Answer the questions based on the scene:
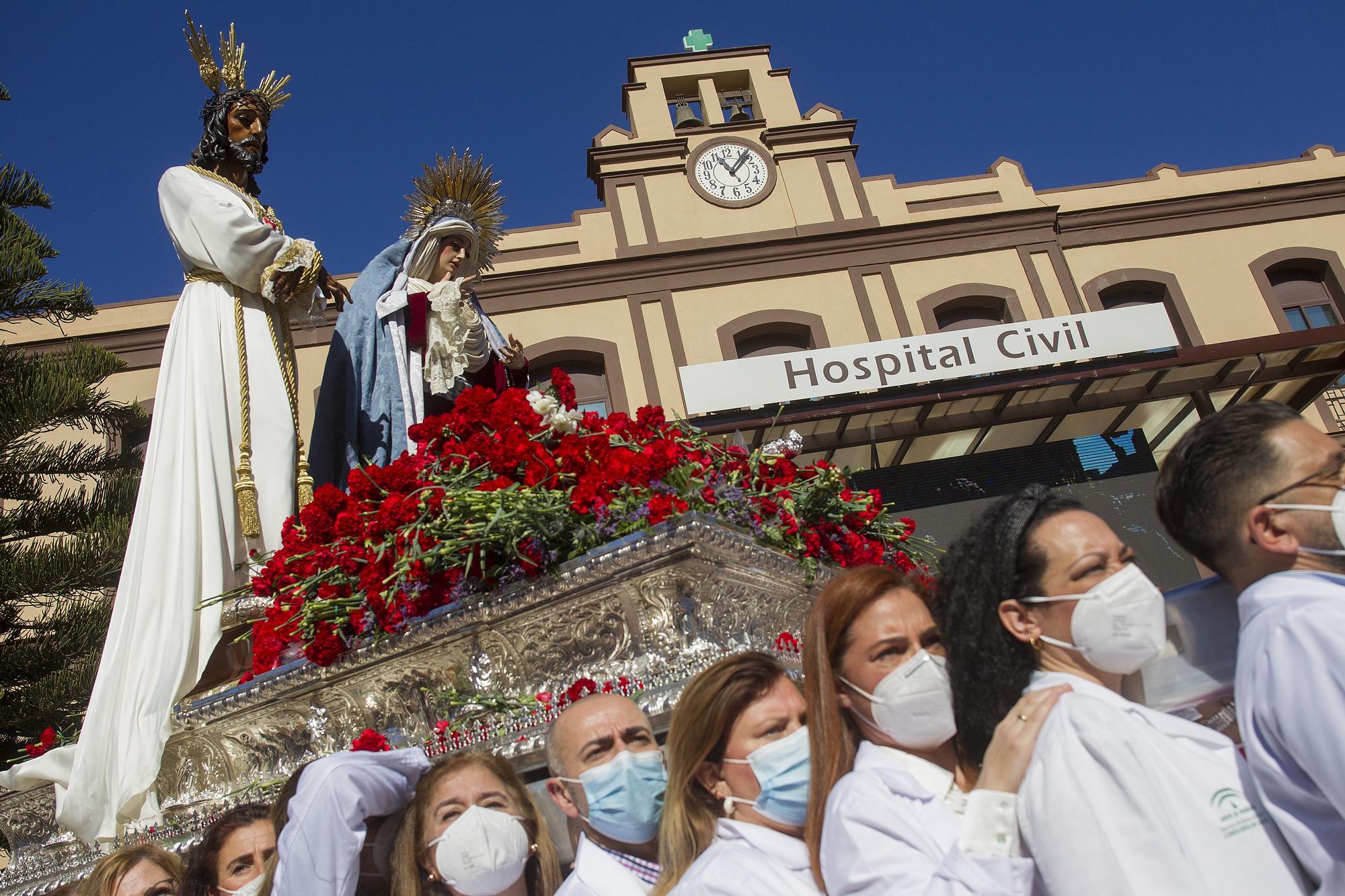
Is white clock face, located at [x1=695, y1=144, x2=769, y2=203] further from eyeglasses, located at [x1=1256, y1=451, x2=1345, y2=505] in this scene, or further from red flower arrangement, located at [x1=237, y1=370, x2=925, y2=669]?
eyeglasses, located at [x1=1256, y1=451, x2=1345, y2=505]

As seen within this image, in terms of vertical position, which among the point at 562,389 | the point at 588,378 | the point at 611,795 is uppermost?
the point at 588,378

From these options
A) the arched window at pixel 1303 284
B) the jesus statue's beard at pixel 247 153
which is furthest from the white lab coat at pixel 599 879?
the arched window at pixel 1303 284

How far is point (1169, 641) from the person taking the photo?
83.0 inches

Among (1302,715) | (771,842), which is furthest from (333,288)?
(1302,715)

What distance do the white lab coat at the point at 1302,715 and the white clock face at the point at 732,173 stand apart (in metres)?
16.1

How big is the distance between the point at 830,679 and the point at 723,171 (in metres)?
16.1

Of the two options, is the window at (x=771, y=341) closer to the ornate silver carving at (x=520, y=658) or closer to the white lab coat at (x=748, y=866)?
the ornate silver carving at (x=520, y=658)

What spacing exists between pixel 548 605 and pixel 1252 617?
6.47 feet

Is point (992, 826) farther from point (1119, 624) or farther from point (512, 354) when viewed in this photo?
point (512, 354)

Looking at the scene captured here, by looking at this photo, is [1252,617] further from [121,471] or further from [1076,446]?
[1076,446]

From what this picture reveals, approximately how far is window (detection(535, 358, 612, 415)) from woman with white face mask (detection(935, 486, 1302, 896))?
1335 centimetres

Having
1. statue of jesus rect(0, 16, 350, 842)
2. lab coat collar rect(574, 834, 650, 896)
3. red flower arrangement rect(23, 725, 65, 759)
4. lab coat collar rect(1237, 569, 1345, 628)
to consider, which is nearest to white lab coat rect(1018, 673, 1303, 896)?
lab coat collar rect(1237, 569, 1345, 628)

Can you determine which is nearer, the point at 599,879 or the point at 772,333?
the point at 599,879

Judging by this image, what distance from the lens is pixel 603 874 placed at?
2498mm
